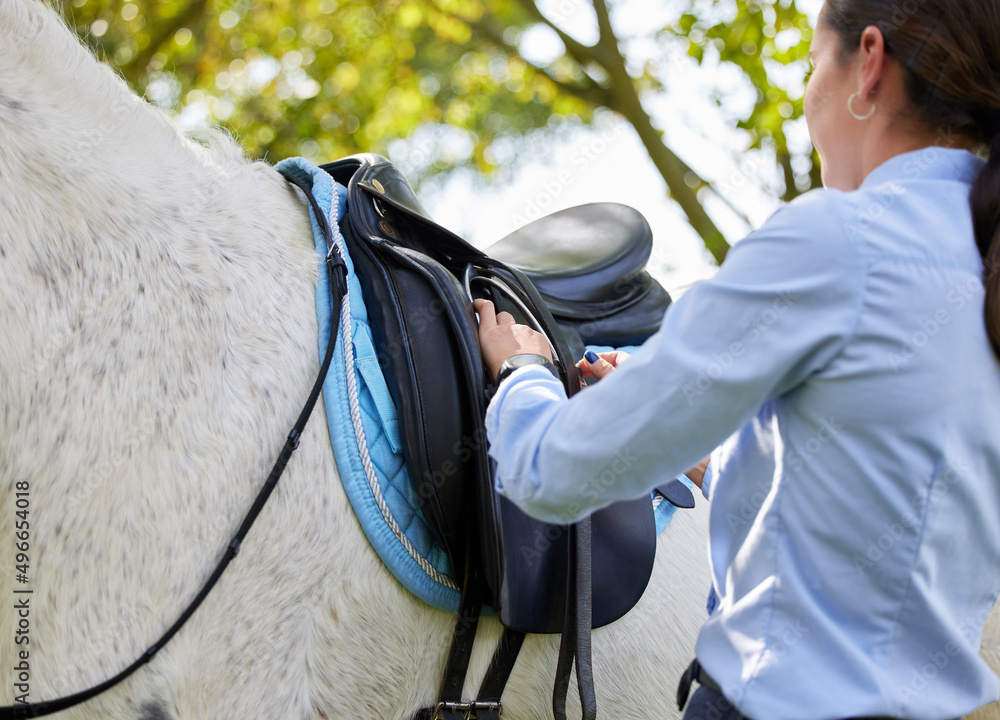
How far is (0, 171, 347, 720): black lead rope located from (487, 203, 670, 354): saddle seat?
520 mm

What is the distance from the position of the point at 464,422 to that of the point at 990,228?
83 cm

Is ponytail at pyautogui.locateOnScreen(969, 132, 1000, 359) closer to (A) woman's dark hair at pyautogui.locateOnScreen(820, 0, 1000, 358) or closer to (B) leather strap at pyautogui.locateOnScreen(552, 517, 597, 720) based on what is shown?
(A) woman's dark hair at pyautogui.locateOnScreen(820, 0, 1000, 358)

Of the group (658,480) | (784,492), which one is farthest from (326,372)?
(784,492)

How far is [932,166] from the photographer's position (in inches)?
37.8

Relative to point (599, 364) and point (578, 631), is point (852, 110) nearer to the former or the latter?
point (599, 364)

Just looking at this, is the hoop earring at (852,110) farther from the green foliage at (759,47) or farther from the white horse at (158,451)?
the green foliage at (759,47)

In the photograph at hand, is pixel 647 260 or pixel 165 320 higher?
pixel 165 320

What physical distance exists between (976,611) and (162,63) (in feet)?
26.2

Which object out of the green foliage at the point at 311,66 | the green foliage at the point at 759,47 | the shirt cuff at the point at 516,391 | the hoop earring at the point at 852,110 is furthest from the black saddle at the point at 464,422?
the green foliage at the point at 311,66

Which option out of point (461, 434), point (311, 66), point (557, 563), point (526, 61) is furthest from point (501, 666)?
point (311, 66)

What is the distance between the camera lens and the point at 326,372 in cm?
139

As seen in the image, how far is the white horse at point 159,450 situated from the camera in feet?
3.97

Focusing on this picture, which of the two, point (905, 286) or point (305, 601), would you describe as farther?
point (305, 601)

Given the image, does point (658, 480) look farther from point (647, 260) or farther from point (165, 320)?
point (647, 260)
